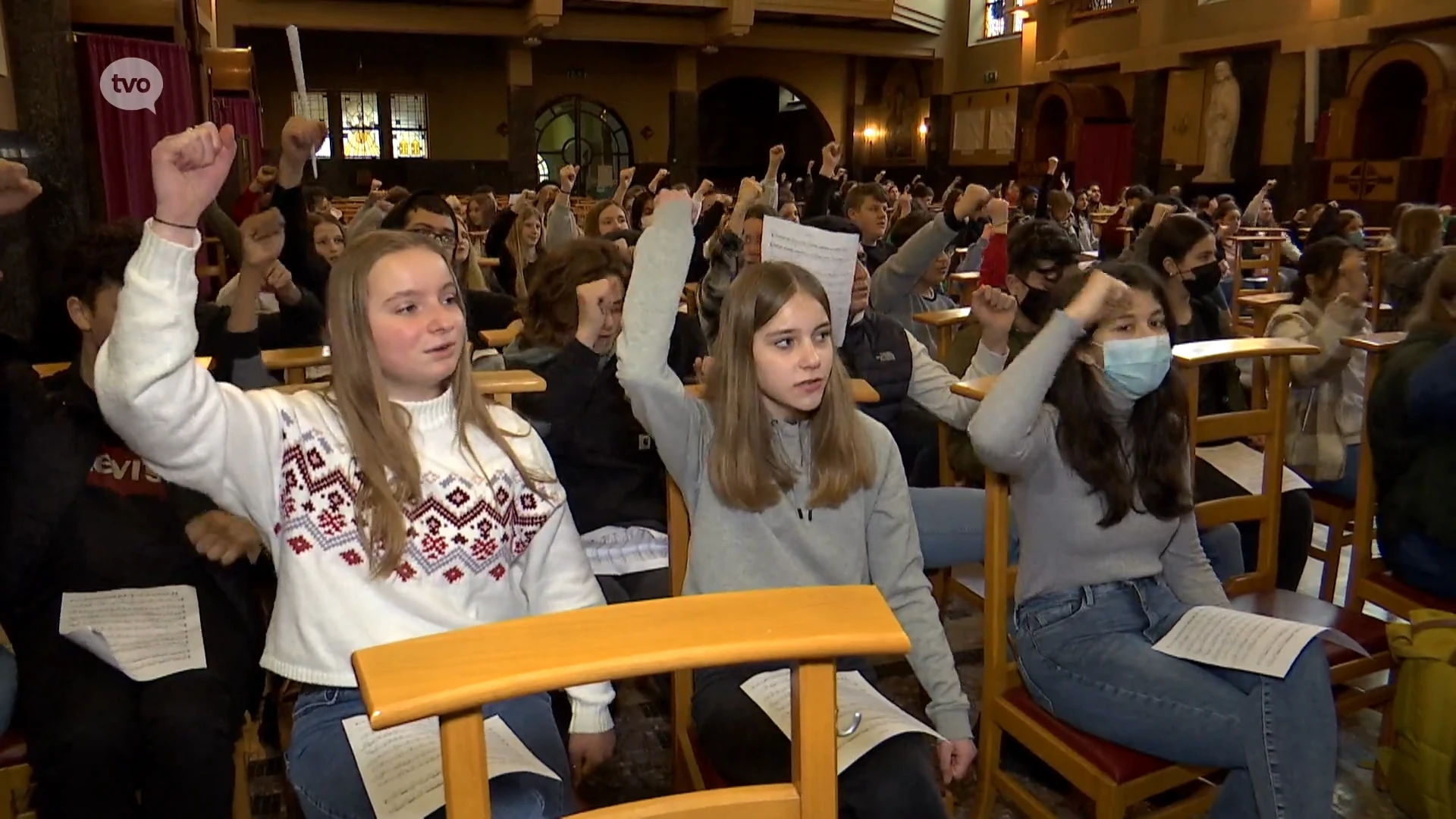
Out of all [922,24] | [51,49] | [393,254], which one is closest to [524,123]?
[922,24]

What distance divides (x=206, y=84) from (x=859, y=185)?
21.6 feet

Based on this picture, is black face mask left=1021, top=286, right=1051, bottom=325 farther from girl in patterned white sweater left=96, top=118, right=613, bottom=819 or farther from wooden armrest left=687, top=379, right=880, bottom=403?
girl in patterned white sweater left=96, top=118, right=613, bottom=819

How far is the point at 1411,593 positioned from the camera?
2107 mm

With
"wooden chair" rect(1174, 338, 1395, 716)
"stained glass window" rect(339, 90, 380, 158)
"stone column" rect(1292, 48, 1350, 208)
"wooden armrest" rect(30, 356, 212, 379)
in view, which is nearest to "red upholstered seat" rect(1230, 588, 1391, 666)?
"wooden chair" rect(1174, 338, 1395, 716)

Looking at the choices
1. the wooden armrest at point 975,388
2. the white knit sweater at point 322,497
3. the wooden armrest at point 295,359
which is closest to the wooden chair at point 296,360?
the wooden armrest at point 295,359

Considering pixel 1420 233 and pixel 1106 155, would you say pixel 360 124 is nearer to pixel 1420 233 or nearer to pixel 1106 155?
pixel 1106 155

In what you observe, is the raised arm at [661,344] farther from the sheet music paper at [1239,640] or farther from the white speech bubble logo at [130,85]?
the white speech bubble logo at [130,85]

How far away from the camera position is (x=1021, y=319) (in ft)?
8.54

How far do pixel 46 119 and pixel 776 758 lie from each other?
4859 millimetres

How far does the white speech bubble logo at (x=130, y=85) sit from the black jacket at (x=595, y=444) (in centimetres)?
313

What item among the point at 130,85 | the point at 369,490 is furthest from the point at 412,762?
the point at 130,85

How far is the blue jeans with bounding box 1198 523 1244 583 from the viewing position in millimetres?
2240

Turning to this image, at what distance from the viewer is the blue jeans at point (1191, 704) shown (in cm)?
151

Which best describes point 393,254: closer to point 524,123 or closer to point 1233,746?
point 1233,746
